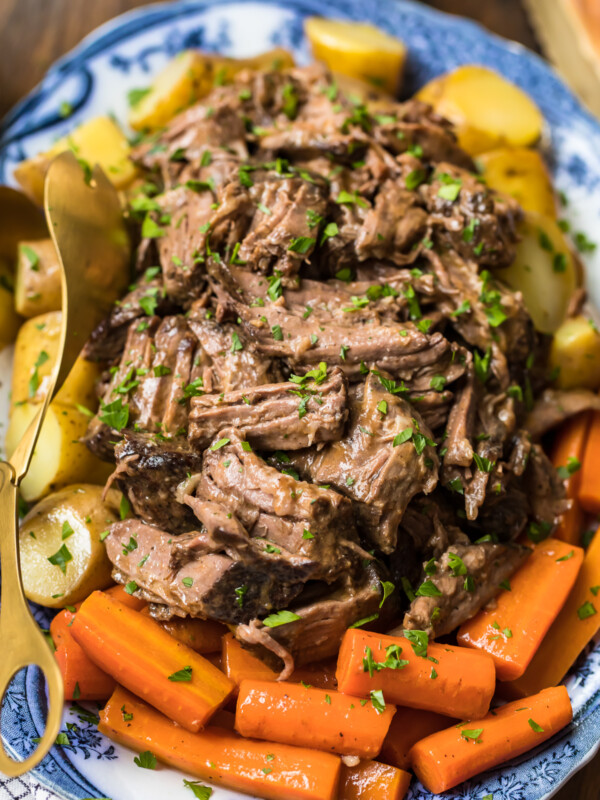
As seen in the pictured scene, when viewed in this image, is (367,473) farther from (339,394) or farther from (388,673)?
(388,673)

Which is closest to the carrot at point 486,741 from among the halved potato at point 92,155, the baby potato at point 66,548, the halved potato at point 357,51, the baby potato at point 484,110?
the baby potato at point 66,548

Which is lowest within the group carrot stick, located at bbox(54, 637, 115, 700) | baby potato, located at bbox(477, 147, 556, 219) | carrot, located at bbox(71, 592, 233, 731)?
carrot stick, located at bbox(54, 637, 115, 700)

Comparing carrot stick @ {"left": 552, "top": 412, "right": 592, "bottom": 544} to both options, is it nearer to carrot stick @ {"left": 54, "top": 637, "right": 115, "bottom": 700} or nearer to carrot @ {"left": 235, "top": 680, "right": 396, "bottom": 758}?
carrot @ {"left": 235, "top": 680, "right": 396, "bottom": 758}

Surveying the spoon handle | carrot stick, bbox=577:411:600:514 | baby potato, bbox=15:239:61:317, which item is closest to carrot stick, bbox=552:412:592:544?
carrot stick, bbox=577:411:600:514

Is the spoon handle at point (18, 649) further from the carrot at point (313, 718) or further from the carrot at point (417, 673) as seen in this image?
the carrot at point (417, 673)

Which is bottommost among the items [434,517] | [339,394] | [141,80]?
[434,517]

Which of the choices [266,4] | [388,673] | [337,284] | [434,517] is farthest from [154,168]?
[388,673]
